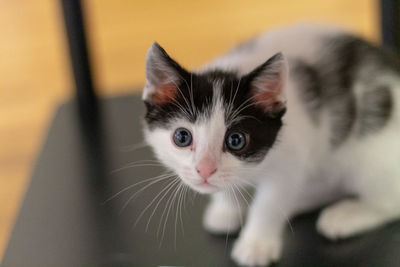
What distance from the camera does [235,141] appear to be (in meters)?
0.94

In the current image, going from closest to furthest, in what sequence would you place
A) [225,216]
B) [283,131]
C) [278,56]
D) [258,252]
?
1. [278,56]
2. [283,131]
3. [258,252]
4. [225,216]

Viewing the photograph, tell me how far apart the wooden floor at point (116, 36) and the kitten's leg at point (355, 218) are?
0.97 m

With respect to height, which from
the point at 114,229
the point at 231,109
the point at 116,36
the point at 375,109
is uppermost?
the point at 231,109

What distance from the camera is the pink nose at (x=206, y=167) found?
91 cm

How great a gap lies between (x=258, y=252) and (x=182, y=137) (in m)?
0.35

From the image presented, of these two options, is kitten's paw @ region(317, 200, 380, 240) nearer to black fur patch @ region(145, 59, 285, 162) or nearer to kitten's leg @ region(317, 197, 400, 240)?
kitten's leg @ region(317, 197, 400, 240)

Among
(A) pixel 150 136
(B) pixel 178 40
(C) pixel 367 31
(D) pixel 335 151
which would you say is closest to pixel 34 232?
(A) pixel 150 136

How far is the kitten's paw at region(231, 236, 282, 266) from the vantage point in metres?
1.15

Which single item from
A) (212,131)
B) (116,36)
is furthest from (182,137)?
(116,36)

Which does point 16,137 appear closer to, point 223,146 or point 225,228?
point 225,228

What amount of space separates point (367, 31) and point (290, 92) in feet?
4.68

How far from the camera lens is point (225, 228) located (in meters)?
1.25

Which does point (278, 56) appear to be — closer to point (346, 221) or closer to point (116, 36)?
point (346, 221)

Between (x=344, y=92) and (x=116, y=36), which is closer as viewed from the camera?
(x=344, y=92)
